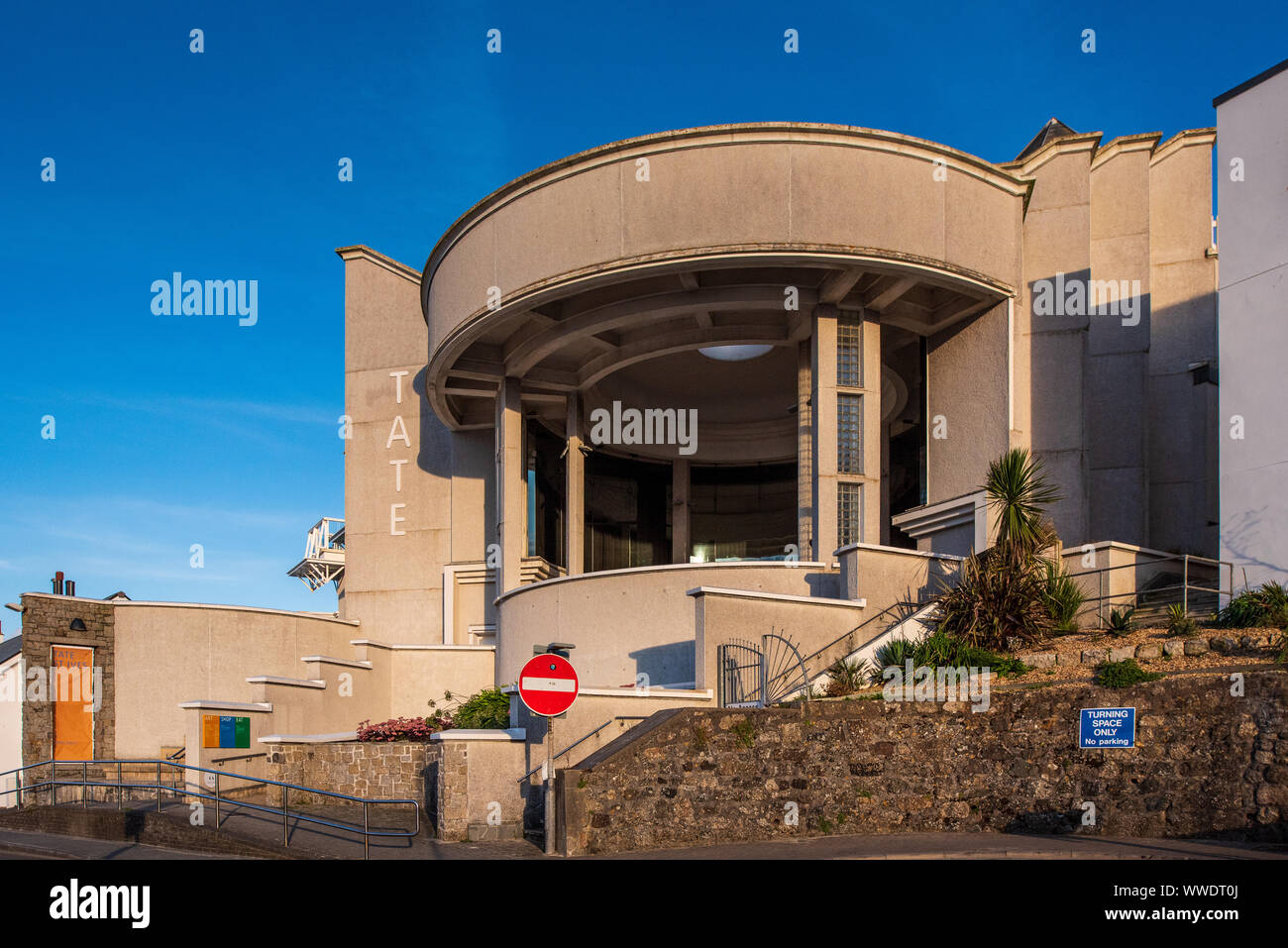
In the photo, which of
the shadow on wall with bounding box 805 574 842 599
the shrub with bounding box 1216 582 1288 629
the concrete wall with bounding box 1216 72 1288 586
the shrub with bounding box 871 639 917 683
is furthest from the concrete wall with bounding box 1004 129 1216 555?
the shrub with bounding box 871 639 917 683

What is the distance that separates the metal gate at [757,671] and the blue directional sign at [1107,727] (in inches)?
156

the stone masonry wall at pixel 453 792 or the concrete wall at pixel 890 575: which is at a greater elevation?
the concrete wall at pixel 890 575

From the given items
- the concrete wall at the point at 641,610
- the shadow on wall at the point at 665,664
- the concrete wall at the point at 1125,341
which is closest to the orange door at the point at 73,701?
the concrete wall at the point at 641,610

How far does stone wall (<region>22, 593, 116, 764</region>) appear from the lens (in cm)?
2177

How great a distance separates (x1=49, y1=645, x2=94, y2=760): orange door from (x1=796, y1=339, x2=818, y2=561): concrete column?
1462 cm

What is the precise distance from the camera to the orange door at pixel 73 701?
73.6 feet

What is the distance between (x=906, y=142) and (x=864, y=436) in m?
5.37

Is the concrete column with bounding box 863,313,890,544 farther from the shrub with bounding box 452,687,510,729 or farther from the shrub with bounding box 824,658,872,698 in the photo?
the shrub with bounding box 452,687,510,729

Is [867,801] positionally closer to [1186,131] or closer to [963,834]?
[963,834]

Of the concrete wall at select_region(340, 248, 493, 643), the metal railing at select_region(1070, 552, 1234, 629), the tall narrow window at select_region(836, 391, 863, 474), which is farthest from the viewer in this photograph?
the concrete wall at select_region(340, 248, 493, 643)

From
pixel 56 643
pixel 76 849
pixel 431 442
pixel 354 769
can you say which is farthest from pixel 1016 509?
pixel 56 643

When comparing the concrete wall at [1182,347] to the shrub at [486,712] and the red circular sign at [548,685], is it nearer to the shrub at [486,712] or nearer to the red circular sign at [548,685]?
the shrub at [486,712]

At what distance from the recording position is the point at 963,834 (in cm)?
1299
